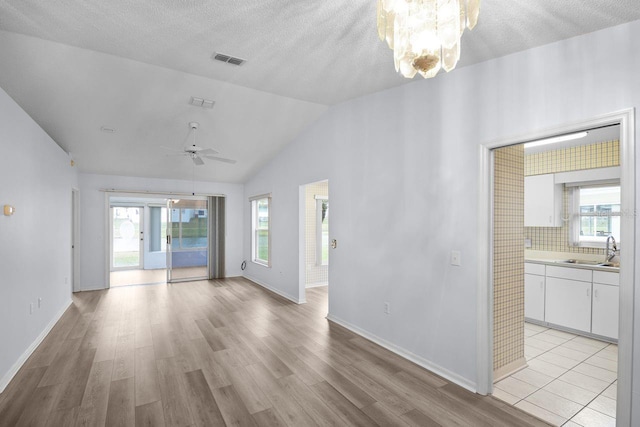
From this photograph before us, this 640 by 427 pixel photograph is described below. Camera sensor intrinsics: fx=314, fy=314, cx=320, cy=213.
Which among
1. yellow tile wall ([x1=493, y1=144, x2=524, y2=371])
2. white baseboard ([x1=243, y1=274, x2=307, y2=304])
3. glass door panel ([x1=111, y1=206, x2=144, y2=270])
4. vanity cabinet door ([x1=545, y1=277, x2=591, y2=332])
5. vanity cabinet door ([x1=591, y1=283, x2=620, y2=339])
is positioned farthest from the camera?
glass door panel ([x1=111, y1=206, x2=144, y2=270])

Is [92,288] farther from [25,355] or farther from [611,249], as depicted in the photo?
[611,249]

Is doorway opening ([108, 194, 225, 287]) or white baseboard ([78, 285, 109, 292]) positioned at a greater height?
doorway opening ([108, 194, 225, 287])

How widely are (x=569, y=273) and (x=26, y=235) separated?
19.9ft

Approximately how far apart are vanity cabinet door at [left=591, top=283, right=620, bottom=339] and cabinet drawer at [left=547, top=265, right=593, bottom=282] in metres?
0.12

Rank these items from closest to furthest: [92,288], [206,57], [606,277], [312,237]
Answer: [206,57], [606,277], [92,288], [312,237]

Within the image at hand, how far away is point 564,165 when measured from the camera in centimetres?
431

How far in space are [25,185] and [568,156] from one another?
6.46m

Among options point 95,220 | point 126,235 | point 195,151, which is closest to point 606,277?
point 195,151

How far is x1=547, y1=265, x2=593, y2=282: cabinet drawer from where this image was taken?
12.0 ft

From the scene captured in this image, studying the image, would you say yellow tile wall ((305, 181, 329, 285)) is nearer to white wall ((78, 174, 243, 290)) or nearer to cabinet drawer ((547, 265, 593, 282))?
white wall ((78, 174, 243, 290))

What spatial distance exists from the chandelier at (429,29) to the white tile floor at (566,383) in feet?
8.30

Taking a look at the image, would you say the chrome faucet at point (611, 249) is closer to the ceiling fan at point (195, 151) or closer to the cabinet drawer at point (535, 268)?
the cabinet drawer at point (535, 268)

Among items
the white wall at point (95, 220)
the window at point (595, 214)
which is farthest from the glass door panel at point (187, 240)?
the window at point (595, 214)

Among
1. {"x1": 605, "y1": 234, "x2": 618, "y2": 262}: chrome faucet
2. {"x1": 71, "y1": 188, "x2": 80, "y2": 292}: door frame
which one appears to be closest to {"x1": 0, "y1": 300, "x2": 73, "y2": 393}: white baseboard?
{"x1": 71, "y1": 188, "x2": 80, "y2": 292}: door frame
